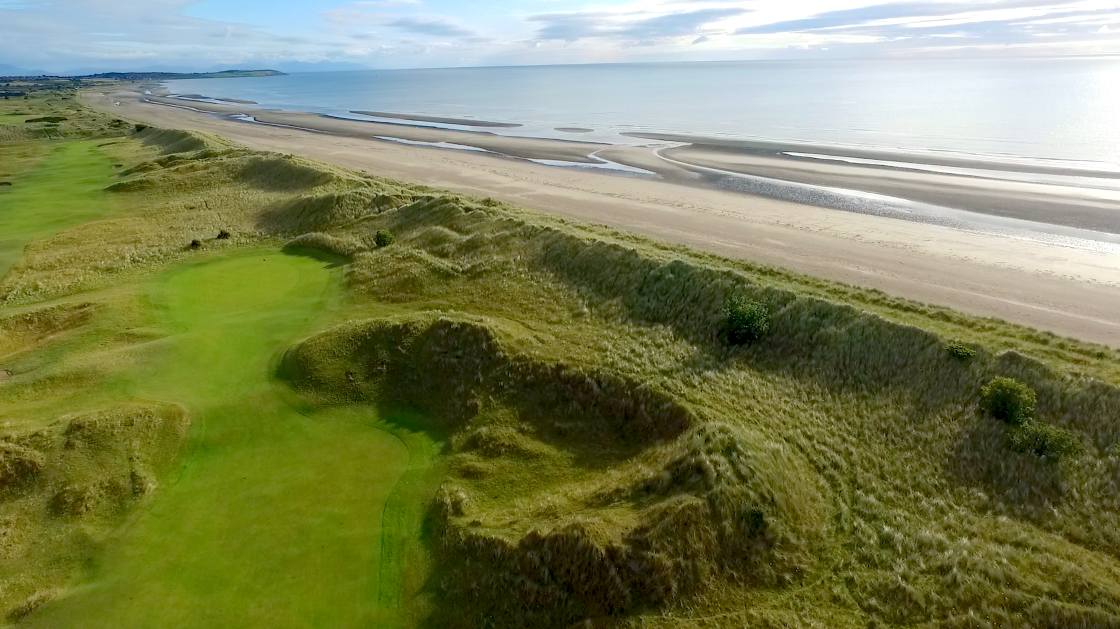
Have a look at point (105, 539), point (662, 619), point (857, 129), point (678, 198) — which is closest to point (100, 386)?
point (105, 539)

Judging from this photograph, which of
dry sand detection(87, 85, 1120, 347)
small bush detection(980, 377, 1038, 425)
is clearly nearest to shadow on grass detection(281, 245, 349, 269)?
dry sand detection(87, 85, 1120, 347)

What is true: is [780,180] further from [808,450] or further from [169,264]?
[169,264]

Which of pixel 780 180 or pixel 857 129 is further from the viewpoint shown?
pixel 857 129

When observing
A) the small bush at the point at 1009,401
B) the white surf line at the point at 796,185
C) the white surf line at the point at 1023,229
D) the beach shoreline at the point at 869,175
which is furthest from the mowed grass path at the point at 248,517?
the white surf line at the point at 796,185

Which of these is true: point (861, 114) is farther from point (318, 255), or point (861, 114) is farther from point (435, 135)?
point (318, 255)

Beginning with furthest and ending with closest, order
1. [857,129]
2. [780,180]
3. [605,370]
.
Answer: [857,129] → [780,180] → [605,370]
